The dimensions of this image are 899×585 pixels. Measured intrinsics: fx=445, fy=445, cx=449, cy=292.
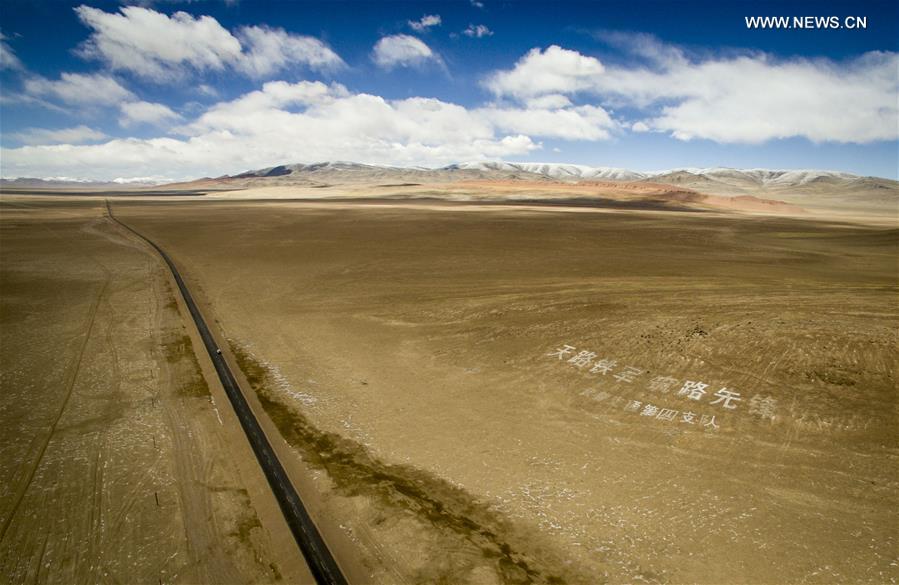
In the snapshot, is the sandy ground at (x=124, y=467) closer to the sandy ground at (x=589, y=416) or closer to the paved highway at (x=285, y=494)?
the paved highway at (x=285, y=494)

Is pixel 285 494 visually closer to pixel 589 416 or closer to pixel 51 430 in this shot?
pixel 51 430

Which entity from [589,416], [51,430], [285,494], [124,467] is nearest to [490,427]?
[589,416]

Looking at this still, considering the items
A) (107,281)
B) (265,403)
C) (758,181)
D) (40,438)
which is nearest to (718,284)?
(265,403)

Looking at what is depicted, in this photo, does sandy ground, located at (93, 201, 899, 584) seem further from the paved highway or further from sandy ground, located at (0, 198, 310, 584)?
sandy ground, located at (0, 198, 310, 584)

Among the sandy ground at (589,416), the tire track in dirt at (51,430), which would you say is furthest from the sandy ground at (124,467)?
the sandy ground at (589,416)

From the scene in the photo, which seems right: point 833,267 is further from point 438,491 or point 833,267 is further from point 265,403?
point 265,403

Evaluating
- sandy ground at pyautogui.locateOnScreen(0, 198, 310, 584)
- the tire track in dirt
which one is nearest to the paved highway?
sandy ground at pyautogui.locateOnScreen(0, 198, 310, 584)

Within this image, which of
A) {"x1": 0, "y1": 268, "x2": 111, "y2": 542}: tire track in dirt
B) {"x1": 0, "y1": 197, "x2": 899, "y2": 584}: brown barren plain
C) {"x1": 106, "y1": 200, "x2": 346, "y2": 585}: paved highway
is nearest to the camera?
{"x1": 106, "y1": 200, "x2": 346, "y2": 585}: paved highway
